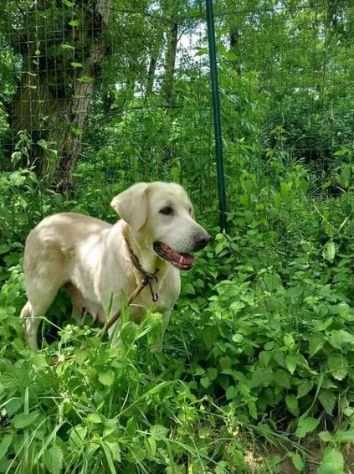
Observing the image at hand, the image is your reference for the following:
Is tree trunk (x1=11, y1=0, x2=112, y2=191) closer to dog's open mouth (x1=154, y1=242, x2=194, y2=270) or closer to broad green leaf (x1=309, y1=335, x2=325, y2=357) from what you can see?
dog's open mouth (x1=154, y1=242, x2=194, y2=270)

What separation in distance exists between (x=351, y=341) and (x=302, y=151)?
3.03 metres

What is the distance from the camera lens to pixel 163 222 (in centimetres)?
298

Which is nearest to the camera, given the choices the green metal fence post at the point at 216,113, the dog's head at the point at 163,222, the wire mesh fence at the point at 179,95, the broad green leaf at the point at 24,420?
the broad green leaf at the point at 24,420

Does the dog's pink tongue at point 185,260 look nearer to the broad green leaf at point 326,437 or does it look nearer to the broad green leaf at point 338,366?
the broad green leaf at point 338,366

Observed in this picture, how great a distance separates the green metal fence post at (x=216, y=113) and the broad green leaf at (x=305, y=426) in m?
2.09

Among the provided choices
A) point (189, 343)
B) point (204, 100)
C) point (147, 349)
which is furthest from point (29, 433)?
point (204, 100)

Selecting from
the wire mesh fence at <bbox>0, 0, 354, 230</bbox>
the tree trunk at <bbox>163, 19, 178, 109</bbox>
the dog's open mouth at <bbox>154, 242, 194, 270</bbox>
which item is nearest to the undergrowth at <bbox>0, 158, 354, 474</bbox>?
the dog's open mouth at <bbox>154, 242, 194, 270</bbox>

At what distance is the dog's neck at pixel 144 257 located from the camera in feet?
9.93

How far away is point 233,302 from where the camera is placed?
3170 mm

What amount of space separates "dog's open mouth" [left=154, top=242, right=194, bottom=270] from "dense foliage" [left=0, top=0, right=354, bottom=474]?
349mm

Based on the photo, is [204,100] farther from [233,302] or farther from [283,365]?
[283,365]

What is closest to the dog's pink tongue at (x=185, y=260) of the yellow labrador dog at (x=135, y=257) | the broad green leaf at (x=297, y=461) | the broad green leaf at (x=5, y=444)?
the yellow labrador dog at (x=135, y=257)

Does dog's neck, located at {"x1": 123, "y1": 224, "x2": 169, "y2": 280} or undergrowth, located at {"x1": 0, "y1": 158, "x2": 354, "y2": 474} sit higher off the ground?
dog's neck, located at {"x1": 123, "y1": 224, "x2": 169, "y2": 280}

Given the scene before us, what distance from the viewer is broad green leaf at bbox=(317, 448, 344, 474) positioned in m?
2.20
